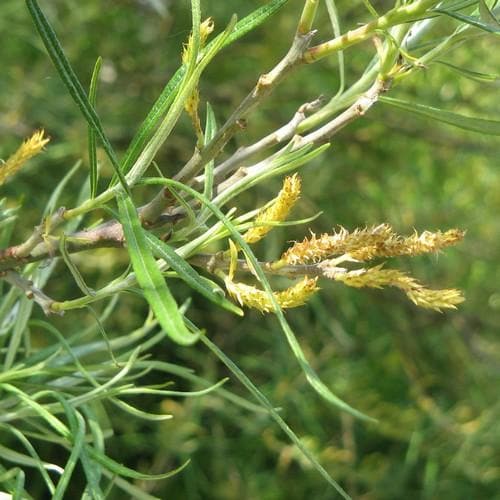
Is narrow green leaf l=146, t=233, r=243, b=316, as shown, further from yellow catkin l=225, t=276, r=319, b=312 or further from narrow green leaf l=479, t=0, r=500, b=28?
narrow green leaf l=479, t=0, r=500, b=28

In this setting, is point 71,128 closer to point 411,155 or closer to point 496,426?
point 411,155

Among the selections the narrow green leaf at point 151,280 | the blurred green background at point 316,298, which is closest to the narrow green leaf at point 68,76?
the narrow green leaf at point 151,280

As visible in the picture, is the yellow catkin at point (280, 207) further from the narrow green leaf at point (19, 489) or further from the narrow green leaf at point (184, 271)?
the narrow green leaf at point (19, 489)

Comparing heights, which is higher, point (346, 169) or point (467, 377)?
point (346, 169)

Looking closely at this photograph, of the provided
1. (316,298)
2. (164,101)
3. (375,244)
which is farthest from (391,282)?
(316,298)

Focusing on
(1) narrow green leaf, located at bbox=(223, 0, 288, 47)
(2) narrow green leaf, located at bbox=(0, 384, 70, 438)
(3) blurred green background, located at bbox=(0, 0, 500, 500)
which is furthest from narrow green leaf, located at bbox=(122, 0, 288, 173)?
(3) blurred green background, located at bbox=(0, 0, 500, 500)

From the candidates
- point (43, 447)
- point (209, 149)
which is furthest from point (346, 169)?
point (209, 149)

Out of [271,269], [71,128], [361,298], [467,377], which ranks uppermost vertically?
[271,269]
